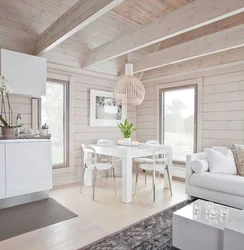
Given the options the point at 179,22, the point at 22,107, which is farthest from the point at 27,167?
the point at 179,22

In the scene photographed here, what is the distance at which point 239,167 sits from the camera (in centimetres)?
304

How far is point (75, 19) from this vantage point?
2.48 m

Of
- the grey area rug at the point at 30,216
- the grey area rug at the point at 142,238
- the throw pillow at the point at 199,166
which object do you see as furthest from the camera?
the throw pillow at the point at 199,166

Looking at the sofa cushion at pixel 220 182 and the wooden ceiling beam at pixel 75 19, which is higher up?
the wooden ceiling beam at pixel 75 19

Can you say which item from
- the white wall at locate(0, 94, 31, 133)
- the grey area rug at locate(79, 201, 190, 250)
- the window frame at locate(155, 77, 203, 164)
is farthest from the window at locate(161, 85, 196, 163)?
the white wall at locate(0, 94, 31, 133)

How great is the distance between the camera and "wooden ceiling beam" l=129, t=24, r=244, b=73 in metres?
2.89

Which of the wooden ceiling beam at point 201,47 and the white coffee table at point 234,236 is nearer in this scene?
the white coffee table at point 234,236

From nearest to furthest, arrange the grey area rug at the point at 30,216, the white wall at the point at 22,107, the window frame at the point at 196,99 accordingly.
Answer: the grey area rug at the point at 30,216, the white wall at the point at 22,107, the window frame at the point at 196,99

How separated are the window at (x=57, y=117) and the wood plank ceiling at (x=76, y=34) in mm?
525

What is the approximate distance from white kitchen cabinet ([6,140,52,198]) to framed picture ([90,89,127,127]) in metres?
1.41

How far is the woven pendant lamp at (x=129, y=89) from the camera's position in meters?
3.60

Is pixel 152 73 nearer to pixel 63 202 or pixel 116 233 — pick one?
pixel 63 202

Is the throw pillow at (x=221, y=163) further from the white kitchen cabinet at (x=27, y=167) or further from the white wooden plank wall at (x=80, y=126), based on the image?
the white kitchen cabinet at (x=27, y=167)

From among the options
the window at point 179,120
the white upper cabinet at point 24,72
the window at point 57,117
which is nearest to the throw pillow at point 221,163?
the window at point 179,120
